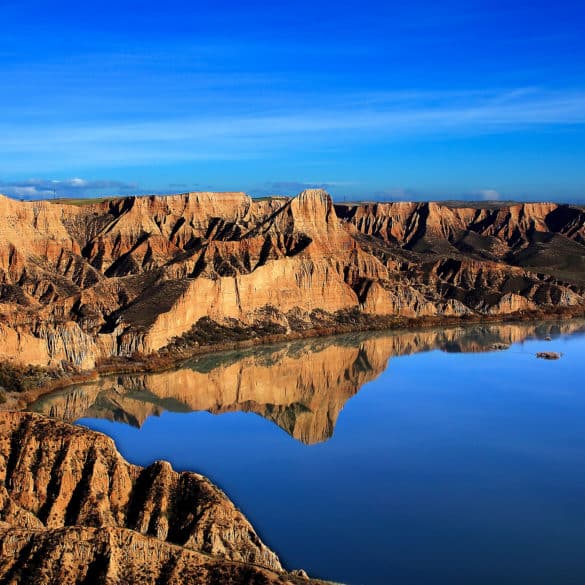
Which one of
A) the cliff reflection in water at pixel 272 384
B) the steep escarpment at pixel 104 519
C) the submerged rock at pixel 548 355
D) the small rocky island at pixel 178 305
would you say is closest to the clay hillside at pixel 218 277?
the small rocky island at pixel 178 305

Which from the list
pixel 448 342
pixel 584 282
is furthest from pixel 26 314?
pixel 584 282

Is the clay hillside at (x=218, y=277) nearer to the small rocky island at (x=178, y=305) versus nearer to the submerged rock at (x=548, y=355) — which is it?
the small rocky island at (x=178, y=305)

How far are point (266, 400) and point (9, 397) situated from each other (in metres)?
13.9

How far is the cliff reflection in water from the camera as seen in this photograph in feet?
155

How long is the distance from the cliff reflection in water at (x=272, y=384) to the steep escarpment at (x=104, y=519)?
1575cm

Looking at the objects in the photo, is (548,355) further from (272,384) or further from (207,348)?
(207,348)

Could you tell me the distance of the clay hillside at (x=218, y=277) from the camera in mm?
64000

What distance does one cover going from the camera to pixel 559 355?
66000 mm

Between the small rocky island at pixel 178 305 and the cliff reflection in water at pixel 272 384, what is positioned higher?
the small rocky island at pixel 178 305

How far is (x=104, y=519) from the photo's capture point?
25828 mm

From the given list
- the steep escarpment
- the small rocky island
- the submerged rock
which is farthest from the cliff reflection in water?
the steep escarpment

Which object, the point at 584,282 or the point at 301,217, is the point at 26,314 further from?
the point at 584,282

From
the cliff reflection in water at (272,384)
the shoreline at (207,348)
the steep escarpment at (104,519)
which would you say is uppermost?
the steep escarpment at (104,519)

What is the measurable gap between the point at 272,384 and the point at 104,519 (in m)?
29.5
